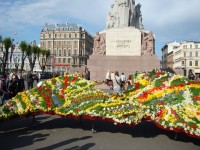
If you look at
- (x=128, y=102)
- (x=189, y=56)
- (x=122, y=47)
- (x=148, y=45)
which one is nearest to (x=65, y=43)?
(x=189, y=56)

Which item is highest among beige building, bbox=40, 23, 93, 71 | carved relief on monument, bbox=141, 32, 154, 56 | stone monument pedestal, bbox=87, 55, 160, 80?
beige building, bbox=40, 23, 93, 71

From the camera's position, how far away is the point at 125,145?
6.43 metres

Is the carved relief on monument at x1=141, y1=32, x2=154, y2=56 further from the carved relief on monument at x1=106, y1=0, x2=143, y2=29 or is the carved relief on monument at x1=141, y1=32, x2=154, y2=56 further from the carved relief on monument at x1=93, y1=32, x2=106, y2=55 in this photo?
the carved relief on monument at x1=93, y1=32, x2=106, y2=55

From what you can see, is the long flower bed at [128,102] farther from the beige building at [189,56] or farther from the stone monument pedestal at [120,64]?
the beige building at [189,56]

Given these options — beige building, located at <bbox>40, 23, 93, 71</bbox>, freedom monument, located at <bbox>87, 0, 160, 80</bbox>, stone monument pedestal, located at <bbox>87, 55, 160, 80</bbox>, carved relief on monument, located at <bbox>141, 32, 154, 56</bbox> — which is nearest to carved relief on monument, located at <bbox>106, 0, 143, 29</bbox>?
freedom monument, located at <bbox>87, 0, 160, 80</bbox>

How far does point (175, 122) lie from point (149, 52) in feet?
55.9

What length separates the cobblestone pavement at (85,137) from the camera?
629 centimetres

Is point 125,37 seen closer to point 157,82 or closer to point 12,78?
point 12,78

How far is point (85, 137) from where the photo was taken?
7.05 metres

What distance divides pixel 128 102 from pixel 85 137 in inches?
55.1

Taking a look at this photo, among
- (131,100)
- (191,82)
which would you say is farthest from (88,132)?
(191,82)

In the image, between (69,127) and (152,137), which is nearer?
(152,137)

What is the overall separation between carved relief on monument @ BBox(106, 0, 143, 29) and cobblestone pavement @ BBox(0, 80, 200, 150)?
15.7 meters

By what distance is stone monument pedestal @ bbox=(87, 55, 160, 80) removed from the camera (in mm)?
22016
